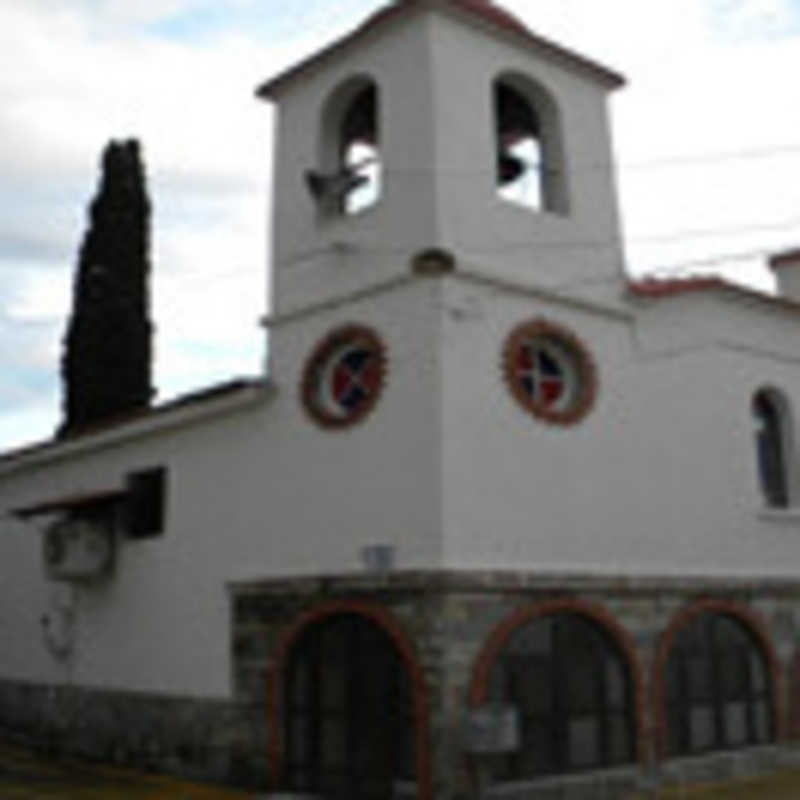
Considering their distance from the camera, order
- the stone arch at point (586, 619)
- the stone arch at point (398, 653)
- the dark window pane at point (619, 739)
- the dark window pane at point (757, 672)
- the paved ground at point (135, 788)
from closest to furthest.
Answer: the stone arch at point (398, 653)
the stone arch at point (586, 619)
the dark window pane at point (619, 739)
the paved ground at point (135, 788)
the dark window pane at point (757, 672)

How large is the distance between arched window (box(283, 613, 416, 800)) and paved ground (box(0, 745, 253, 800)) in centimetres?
106

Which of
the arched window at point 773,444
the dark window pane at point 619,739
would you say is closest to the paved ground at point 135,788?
the dark window pane at point 619,739

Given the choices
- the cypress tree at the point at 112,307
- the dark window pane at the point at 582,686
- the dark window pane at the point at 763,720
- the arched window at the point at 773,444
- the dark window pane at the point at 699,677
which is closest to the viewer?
the dark window pane at the point at 582,686

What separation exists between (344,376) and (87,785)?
5.85 meters

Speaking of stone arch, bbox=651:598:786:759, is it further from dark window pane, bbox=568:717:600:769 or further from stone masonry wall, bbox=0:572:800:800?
dark window pane, bbox=568:717:600:769

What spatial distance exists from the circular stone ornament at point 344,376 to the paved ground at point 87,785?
14.3 feet

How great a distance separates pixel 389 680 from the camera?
1029cm

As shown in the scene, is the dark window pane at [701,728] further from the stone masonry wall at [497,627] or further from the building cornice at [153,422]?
the building cornice at [153,422]

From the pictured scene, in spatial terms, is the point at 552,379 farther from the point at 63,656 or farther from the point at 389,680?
the point at 63,656

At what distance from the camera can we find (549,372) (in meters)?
11.7

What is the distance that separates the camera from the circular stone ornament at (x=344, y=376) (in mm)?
11195

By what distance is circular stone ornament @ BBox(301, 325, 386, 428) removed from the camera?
11195mm

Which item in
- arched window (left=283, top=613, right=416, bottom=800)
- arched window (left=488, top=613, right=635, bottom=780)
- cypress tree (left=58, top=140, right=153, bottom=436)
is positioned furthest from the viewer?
cypress tree (left=58, top=140, right=153, bottom=436)

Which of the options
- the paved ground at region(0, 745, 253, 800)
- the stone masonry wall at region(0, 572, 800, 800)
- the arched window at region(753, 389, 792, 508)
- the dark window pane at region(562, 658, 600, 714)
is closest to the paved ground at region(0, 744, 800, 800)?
the paved ground at region(0, 745, 253, 800)
